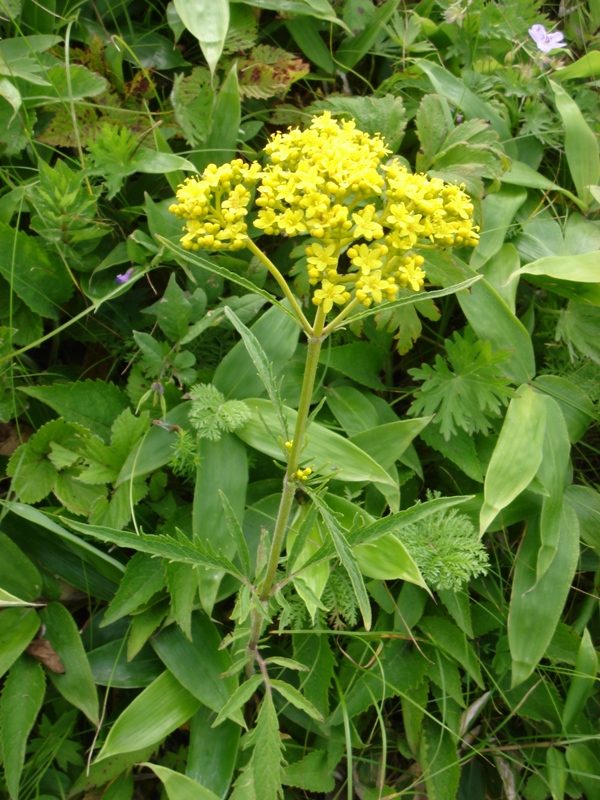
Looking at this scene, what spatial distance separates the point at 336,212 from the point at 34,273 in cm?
98

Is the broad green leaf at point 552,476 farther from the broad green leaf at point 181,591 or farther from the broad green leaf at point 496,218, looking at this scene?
the broad green leaf at point 181,591

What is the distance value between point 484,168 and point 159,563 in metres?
1.30

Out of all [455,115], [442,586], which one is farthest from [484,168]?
[442,586]

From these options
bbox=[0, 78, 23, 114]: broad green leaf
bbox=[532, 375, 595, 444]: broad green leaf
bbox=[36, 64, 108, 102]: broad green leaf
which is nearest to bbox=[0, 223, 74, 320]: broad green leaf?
bbox=[0, 78, 23, 114]: broad green leaf

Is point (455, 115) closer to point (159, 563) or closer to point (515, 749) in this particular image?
point (159, 563)

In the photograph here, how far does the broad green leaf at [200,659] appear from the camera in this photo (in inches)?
54.6

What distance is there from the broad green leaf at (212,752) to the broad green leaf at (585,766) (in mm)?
842

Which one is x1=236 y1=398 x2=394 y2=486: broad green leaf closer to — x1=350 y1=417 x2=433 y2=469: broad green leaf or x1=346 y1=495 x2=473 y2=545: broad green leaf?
x1=350 y1=417 x2=433 y2=469: broad green leaf

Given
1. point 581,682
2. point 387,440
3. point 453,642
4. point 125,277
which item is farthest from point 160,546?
point 581,682

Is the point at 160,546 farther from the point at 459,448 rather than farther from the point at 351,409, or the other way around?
the point at 459,448

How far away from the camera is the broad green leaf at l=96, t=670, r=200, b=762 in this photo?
1317 mm

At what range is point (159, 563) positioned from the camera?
1.41 meters

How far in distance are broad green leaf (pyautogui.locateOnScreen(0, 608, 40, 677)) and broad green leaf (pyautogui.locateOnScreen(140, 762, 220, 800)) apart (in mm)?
399

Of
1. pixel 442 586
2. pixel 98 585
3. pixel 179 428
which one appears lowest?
pixel 98 585
